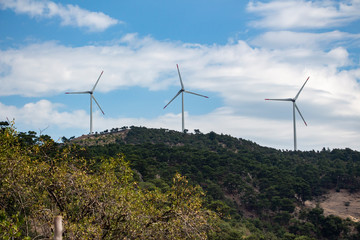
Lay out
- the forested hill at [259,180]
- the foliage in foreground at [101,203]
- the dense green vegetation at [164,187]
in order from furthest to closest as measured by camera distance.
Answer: the forested hill at [259,180] < the dense green vegetation at [164,187] < the foliage in foreground at [101,203]

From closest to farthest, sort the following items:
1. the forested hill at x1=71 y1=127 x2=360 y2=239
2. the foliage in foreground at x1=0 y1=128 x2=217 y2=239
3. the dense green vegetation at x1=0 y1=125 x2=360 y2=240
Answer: the foliage in foreground at x1=0 y1=128 x2=217 y2=239, the dense green vegetation at x1=0 y1=125 x2=360 y2=240, the forested hill at x1=71 y1=127 x2=360 y2=239

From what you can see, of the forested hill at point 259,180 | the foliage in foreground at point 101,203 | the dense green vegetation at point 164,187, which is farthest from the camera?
the forested hill at point 259,180

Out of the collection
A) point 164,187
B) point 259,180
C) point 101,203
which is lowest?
point 259,180

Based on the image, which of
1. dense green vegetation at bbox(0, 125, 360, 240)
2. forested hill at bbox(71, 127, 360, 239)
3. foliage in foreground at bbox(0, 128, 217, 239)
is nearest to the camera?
foliage in foreground at bbox(0, 128, 217, 239)

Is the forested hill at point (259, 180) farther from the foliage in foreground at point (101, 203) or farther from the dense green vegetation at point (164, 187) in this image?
the foliage in foreground at point (101, 203)

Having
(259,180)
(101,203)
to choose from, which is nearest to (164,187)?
(259,180)

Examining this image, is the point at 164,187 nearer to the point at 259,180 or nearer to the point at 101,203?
the point at 259,180

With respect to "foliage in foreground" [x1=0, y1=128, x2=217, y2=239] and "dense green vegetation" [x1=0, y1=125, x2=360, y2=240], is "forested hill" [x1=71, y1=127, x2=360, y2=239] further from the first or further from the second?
"foliage in foreground" [x1=0, y1=128, x2=217, y2=239]

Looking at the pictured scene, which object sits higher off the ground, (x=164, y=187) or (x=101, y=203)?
(x=101, y=203)

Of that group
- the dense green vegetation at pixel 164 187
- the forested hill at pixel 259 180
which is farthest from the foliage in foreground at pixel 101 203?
the forested hill at pixel 259 180

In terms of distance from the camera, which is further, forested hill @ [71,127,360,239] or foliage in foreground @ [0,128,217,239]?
forested hill @ [71,127,360,239]

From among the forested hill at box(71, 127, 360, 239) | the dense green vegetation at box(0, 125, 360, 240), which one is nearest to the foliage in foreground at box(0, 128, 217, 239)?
the dense green vegetation at box(0, 125, 360, 240)

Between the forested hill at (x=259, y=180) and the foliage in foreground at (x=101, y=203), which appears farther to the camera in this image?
the forested hill at (x=259, y=180)

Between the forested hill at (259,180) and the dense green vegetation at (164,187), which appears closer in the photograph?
the dense green vegetation at (164,187)
